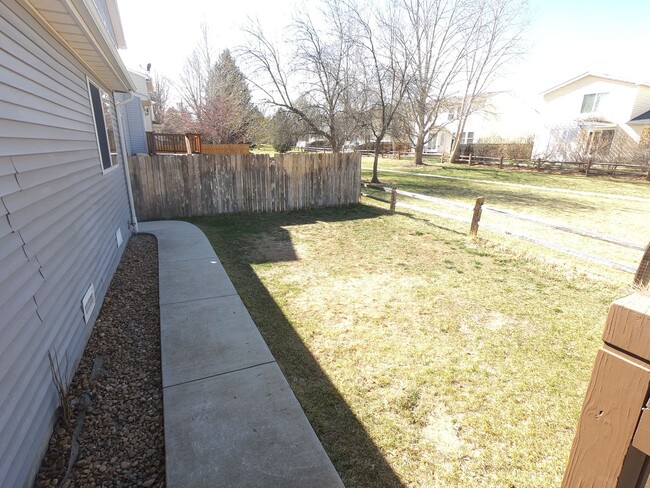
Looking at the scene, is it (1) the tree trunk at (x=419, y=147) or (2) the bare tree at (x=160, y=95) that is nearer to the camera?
(1) the tree trunk at (x=419, y=147)

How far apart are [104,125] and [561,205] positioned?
13228 millimetres

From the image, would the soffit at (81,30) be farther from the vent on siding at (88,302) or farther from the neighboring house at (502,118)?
the neighboring house at (502,118)

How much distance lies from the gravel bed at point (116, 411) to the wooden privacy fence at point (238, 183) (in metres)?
4.94

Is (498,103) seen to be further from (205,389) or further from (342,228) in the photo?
(205,389)

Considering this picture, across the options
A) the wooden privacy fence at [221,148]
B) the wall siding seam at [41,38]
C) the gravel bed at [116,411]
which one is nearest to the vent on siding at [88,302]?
the gravel bed at [116,411]

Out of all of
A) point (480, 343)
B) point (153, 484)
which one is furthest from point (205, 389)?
point (480, 343)

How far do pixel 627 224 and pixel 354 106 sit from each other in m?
11.1

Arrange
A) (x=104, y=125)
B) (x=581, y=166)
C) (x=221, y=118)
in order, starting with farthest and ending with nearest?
(x=221, y=118) → (x=581, y=166) → (x=104, y=125)

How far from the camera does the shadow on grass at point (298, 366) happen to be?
221 centimetres

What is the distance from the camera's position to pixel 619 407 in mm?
844

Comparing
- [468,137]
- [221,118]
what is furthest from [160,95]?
[468,137]

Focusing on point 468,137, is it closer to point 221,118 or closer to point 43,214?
point 221,118

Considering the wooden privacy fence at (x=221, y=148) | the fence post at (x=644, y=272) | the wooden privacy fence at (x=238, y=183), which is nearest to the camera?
the fence post at (x=644, y=272)

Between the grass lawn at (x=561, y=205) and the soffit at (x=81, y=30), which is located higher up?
the soffit at (x=81, y=30)
